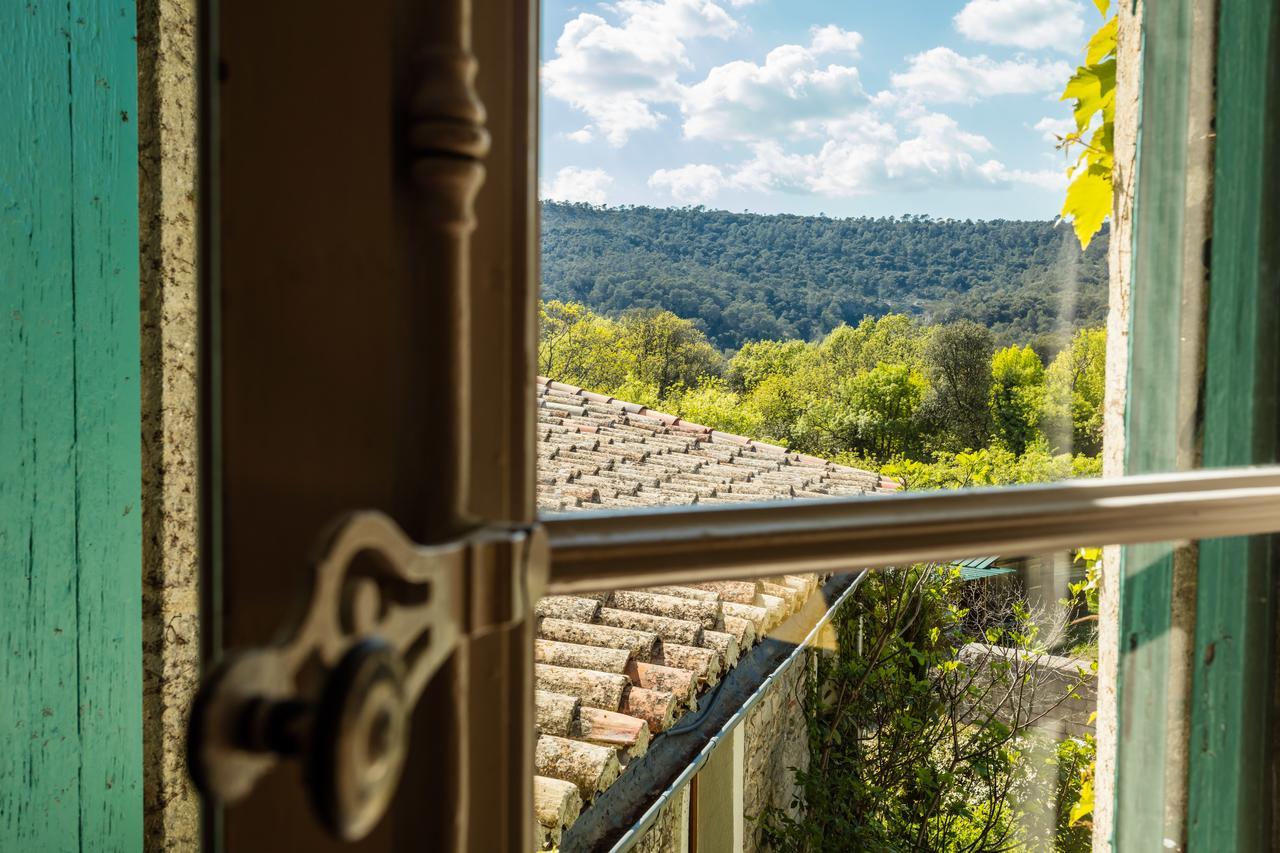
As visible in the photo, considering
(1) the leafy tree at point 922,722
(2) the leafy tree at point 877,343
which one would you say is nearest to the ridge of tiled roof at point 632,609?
(2) the leafy tree at point 877,343

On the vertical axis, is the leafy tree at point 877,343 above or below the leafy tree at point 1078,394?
above

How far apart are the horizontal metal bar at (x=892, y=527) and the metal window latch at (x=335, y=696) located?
0.11m

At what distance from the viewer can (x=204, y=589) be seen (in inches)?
13.1

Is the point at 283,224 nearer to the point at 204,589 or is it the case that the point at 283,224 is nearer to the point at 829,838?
the point at 204,589

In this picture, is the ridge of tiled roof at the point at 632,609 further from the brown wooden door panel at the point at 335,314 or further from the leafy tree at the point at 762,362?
the brown wooden door panel at the point at 335,314

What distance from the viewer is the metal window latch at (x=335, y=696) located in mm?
215

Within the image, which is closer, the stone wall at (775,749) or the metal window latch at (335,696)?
the metal window latch at (335,696)

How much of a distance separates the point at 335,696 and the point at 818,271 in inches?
25.3

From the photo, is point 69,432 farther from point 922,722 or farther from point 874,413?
point 922,722

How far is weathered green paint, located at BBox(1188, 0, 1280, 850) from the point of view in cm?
79

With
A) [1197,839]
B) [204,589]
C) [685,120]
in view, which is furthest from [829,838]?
[204,589]

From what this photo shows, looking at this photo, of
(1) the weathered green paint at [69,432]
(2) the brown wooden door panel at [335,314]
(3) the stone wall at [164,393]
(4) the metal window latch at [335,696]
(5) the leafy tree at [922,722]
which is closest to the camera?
(4) the metal window latch at [335,696]

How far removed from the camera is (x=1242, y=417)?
31.2 inches

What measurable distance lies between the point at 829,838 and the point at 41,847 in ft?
3.80
